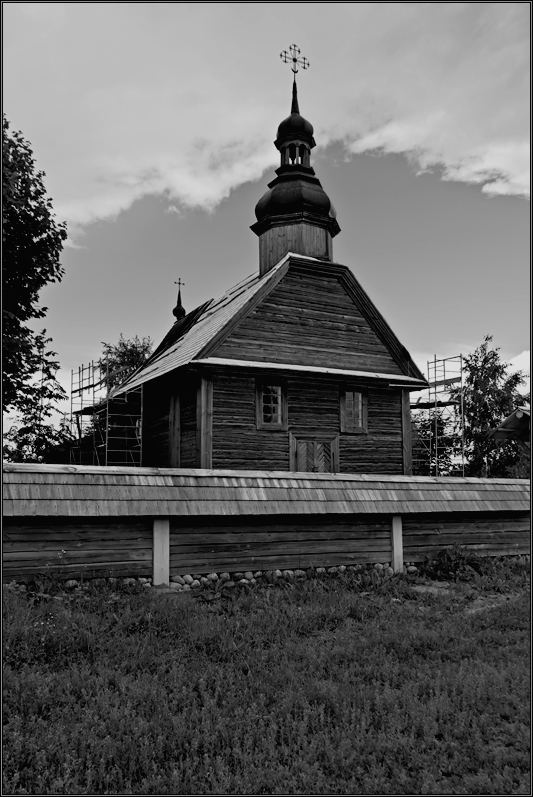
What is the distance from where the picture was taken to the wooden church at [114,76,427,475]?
17062 millimetres

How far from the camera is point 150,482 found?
10.6 metres

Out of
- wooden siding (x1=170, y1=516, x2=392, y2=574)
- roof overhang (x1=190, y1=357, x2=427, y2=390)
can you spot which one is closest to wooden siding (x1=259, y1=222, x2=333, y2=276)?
roof overhang (x1=190, y1=357, x2=427, y2=390)

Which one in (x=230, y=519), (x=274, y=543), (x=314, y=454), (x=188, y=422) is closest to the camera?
(x=230, y=519)

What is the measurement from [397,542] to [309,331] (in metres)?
7.52

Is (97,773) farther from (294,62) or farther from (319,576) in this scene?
(294,62)

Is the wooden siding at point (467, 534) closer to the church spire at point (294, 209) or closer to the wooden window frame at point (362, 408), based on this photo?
the wooden window frame at point (362, 408)

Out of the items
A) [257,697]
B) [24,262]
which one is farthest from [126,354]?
[257,697]

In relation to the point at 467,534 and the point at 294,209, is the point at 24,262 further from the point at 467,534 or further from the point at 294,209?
the point at 467,534

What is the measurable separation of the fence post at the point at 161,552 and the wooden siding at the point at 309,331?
6.96 metres

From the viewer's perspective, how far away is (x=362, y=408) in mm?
19141

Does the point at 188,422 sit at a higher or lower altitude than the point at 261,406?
lower

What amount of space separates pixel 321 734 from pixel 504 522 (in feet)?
32.5

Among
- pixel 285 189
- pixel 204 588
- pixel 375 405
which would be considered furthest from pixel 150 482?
pixel 285 189

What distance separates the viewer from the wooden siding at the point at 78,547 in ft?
31.5
